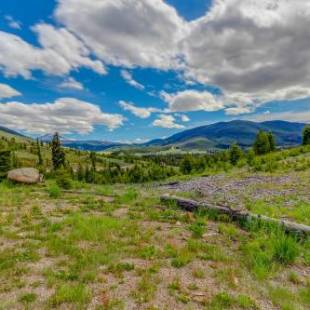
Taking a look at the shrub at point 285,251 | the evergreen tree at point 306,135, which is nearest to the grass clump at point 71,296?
the shrub at point 285,251

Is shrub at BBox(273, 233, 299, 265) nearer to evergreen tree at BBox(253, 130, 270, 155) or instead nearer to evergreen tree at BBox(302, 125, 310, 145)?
evergreen tree at BBox(253, 130, 270, 155)

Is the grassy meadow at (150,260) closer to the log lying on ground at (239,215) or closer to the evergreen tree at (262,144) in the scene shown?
the log lying on ground at (239,215)

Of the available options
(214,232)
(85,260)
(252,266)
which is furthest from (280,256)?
(85,260)

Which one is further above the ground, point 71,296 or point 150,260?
point 71,296

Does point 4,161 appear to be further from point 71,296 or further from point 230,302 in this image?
point 230,302

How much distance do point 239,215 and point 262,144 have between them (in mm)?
59019

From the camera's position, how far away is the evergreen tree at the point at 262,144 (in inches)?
2510

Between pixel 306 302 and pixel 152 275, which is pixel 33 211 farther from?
pixel 306 302

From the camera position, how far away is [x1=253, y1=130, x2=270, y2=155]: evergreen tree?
63.8 metres

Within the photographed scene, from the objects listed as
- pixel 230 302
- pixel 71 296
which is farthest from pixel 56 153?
pixel 230 302

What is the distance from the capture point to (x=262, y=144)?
211ft

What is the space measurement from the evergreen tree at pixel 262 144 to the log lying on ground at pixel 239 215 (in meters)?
55.7

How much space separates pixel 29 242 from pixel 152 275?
4.95 meters

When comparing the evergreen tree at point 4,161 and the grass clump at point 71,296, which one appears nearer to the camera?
the grass clump at point 71,296
